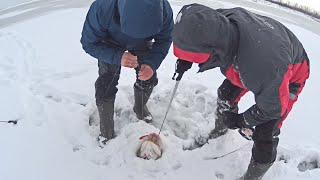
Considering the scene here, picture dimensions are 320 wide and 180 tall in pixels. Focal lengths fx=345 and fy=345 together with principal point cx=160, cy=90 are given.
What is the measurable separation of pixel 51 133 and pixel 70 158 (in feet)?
1.07

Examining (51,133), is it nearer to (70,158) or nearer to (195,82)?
(70,158)

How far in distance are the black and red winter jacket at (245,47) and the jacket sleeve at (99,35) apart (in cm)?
66

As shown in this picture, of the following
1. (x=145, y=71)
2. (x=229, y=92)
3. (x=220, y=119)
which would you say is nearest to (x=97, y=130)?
(x=145, y=71)

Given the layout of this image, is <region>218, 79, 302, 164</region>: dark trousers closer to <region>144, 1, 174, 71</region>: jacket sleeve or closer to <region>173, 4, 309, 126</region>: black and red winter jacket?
<region>173, 4, 309, 126</region>: black and red winter jacket

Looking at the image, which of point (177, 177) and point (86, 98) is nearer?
point (177, 177)

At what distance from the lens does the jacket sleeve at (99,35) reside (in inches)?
86.9

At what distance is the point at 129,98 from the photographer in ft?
10.6

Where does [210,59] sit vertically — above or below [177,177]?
above

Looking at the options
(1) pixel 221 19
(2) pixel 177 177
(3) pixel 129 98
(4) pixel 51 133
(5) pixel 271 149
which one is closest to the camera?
(1) pixel 221 19

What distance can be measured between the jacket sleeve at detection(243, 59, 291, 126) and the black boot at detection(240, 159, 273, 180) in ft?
1.45

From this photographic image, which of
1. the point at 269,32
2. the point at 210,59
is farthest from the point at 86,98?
the point at 269,32

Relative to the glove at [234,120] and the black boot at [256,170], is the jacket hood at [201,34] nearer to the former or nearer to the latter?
the glove at [234,120]

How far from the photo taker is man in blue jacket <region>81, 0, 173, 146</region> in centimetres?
198

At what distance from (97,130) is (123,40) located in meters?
0.85
